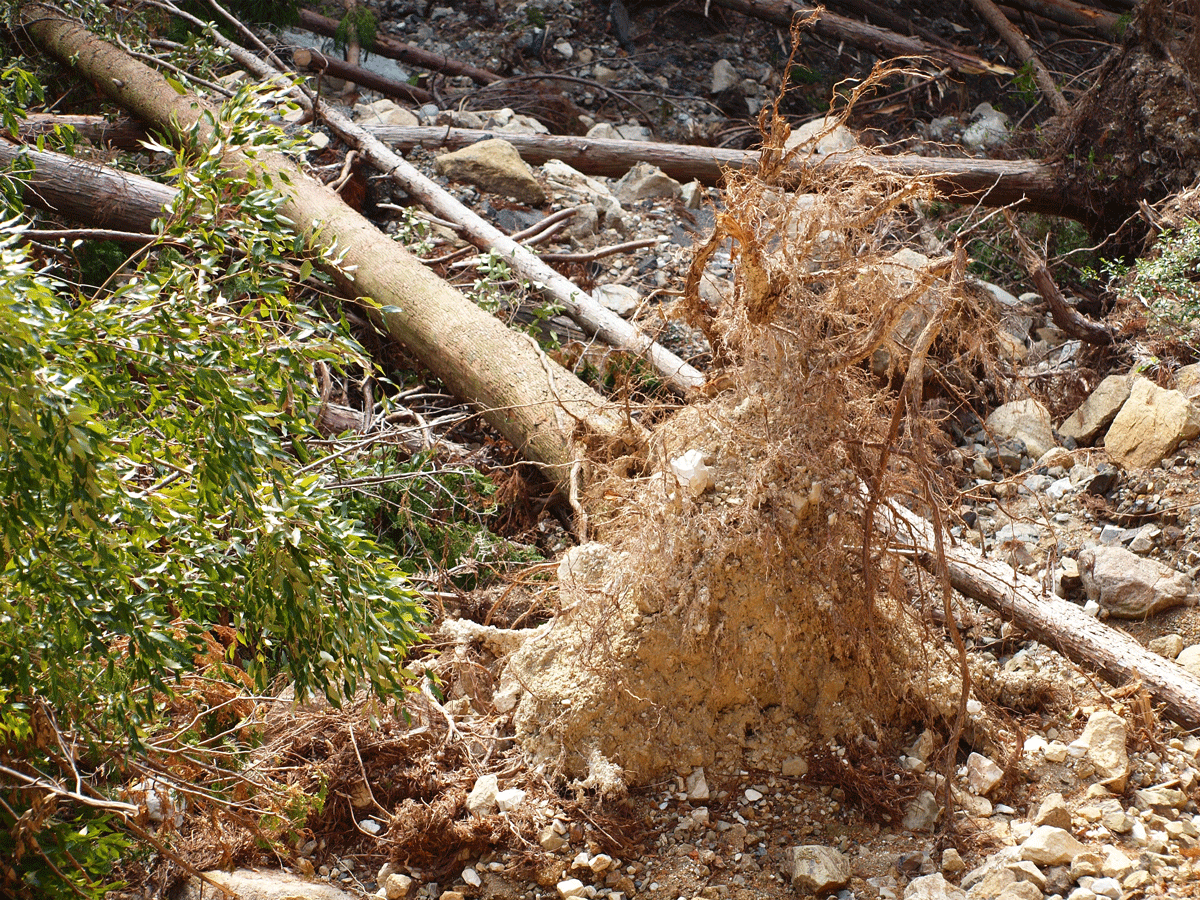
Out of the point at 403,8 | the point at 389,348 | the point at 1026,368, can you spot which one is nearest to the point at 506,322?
the point at 389,348

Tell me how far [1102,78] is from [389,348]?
4.76 metres

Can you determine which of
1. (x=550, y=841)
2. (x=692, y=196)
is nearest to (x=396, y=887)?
(x=550, y=841)

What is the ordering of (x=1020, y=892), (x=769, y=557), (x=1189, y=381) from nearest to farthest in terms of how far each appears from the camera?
(x=1020, y=892)
(x=769, y=557)
(x=1189, y=381)

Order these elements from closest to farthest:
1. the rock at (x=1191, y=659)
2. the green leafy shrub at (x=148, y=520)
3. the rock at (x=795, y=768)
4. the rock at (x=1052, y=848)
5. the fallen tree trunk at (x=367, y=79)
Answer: the green leafy shrub at (x=148, y=520) < the rock at (x=1052, y=848) < the rock at (x=795, y=768) < the rock at (x=1191, y=659) < the fallen tree trunk at (x=367, y=79)

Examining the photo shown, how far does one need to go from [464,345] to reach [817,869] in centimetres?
270

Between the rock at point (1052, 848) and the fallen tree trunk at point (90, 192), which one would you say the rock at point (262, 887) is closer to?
the rock at point (1052, 848)

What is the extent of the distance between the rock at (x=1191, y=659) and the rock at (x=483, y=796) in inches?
92.8

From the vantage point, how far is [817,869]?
98.9 inches

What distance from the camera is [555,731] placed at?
9.39 ft

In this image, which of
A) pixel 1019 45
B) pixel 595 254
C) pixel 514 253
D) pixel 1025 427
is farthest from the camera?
pixel 1019 45

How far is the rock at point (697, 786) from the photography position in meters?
2.79

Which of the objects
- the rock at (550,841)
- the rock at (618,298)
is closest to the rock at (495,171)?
the rock at (618,298)

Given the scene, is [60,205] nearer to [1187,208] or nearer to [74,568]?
[74,568]

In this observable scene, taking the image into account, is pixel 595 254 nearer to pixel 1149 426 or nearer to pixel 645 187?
pixel 645 187
